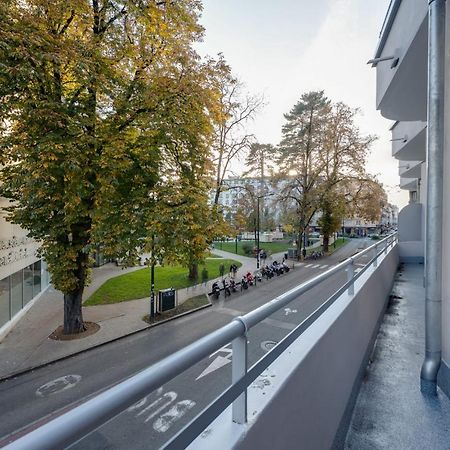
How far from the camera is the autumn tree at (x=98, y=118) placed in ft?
29.1

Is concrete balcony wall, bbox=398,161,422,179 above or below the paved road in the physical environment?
above

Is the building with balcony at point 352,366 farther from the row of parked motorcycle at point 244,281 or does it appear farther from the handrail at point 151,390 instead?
the row of parked motorcycle at point 244,281

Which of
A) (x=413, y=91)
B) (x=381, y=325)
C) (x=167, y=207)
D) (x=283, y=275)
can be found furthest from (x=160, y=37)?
(x=283, y=275)

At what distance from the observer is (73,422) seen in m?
0.76

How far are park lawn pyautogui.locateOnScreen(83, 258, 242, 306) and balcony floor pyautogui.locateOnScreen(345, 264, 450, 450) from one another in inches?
567

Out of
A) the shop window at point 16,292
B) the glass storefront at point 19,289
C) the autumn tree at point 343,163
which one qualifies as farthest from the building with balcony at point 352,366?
the autumn tree at point 343,163

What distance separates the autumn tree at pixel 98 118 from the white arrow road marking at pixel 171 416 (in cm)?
488

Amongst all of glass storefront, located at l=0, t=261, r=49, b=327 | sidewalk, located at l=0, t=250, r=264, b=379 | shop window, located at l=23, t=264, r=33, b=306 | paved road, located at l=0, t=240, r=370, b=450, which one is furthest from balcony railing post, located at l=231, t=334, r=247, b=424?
shop window, located at l=23, t=264, r=33, b=306

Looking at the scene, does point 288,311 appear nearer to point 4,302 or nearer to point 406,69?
point 406,69

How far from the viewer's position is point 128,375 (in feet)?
30.4

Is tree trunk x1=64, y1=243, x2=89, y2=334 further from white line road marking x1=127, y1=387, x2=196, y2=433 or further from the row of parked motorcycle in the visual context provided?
the row of parked motorcycle

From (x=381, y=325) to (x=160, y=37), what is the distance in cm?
1080

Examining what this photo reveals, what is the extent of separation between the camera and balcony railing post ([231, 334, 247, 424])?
4.98ft

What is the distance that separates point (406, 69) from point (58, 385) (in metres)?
11.6
